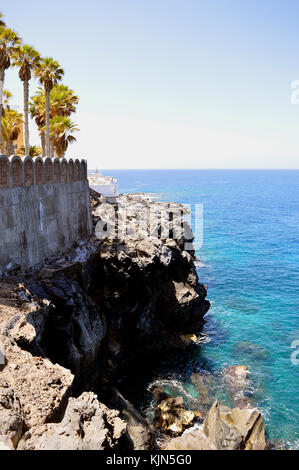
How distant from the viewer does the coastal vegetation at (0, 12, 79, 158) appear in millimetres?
24453

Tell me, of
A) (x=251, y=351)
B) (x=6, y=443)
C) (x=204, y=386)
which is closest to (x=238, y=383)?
(x=204, y=386)

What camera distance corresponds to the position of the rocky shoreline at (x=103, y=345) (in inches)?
372

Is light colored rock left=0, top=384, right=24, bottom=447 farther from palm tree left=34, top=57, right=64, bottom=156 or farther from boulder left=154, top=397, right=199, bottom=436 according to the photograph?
palm tree left=34, top=57, right=64, bottom=156

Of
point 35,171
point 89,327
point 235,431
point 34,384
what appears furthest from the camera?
point 89,327

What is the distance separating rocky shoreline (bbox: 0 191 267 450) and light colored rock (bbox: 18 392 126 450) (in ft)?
0.09

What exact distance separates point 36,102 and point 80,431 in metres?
33.5

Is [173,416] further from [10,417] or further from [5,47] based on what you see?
[5,47]

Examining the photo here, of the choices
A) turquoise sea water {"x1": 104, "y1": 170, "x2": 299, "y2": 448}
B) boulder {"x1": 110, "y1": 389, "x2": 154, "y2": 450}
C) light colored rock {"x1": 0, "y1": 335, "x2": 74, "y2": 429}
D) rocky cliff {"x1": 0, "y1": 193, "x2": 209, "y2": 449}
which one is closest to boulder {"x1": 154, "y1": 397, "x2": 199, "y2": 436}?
boulder {"x1": 110, "y1": 389, "x2": 154, "y2": 450}

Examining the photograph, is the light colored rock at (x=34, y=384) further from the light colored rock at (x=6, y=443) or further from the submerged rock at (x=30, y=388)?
the light colored rock at (x=6, y=443)

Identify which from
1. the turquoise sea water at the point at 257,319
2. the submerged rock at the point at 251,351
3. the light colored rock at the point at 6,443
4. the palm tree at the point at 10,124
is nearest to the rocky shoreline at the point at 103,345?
the light colored rock at the point at 6,443

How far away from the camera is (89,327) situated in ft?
66.2
